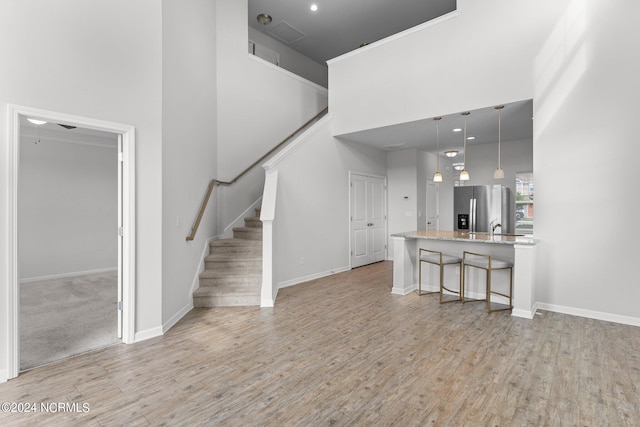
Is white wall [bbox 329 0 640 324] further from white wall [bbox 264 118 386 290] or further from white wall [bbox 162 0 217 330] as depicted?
white wall [bbox 162 0 217 330]

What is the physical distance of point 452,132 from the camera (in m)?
6.05

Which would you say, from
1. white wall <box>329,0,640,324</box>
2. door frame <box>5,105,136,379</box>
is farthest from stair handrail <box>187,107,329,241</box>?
white wall <box>329,0,640,324</box>

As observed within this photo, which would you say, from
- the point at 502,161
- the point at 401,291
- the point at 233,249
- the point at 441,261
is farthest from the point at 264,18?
the point at 401,291

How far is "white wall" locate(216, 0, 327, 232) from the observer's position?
5738 mm

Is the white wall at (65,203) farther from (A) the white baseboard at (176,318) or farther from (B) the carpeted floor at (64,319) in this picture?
(A) the white baseboard at (176,318)

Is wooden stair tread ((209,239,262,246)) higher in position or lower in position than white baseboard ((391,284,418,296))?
higher

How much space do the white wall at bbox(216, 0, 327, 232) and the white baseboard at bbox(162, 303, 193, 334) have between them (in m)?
1.89

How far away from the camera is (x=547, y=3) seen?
4.06 meters

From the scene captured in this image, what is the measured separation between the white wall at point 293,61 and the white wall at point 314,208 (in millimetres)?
3282

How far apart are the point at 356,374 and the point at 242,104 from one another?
17.3 feet

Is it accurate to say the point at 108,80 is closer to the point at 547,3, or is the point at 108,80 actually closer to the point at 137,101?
the point at 137,101

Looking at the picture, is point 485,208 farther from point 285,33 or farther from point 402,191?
point 285,33

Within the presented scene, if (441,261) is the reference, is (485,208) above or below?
above

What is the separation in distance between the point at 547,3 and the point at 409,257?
391cm
